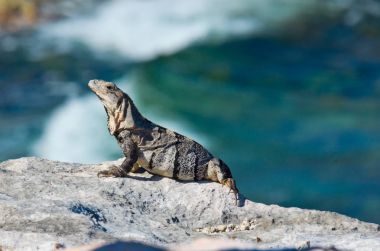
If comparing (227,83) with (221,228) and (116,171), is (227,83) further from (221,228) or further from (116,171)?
(221,228)

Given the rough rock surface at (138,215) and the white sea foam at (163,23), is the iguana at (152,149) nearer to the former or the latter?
the rough rock surface at (138,215)

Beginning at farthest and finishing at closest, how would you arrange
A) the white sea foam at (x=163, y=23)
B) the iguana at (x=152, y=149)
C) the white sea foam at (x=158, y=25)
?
the white sea foam at (x=163, y=23) → the white sea foam at (x=158, y=25) → the iguana at (x=152, y=149)

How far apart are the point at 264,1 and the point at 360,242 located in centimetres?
3086

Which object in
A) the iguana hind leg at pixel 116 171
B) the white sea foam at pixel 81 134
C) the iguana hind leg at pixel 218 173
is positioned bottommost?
the iguana hind leg at pixel 116 171

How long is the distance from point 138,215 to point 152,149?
3.38 ft

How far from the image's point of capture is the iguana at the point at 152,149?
895cm

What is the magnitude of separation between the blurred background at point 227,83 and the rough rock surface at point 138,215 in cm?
1158

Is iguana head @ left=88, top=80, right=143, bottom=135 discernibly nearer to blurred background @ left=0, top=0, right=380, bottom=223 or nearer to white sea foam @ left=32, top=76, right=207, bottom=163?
blurred background @ left=0, top=0, right=380, bottom=223

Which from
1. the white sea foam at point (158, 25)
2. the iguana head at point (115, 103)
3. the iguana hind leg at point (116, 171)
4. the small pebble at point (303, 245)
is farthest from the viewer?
the white sea foam at point (158, 25)

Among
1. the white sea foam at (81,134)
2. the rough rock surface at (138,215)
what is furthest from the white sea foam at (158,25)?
the rough rock surface at (138,215)

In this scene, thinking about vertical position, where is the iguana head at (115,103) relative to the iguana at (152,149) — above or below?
above

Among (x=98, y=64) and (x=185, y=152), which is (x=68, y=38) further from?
(x=185, y=152)

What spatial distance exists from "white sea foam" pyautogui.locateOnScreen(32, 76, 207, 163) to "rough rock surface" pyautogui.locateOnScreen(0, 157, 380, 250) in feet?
46.4

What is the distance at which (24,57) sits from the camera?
104 feet
